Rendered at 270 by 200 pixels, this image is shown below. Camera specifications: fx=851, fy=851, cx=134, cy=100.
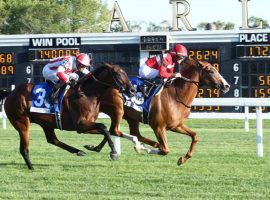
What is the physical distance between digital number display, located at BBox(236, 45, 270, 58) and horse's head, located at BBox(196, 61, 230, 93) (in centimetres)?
912

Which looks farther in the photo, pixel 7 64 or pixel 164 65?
pixel 7 64

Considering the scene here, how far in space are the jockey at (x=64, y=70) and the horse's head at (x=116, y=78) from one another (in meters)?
0.26

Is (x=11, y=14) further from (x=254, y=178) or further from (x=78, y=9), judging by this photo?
(x=254, y=178)

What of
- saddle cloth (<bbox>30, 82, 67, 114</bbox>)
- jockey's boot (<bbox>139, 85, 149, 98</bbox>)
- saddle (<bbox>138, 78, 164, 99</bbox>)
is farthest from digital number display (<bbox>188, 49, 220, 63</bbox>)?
saddle cloth (<bbox>30, 82, 67, 114</bbox>)

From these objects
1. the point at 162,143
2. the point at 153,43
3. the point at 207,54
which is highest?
the point at 153,43

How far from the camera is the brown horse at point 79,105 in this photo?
11.1 metres

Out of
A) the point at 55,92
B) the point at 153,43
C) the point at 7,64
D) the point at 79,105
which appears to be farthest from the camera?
the point at 7,64

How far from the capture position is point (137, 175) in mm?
10414

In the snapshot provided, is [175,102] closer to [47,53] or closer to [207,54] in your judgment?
[207,54]

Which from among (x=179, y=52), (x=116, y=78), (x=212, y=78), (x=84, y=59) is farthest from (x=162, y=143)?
(x=84, y=59)

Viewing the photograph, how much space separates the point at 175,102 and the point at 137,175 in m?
1.68

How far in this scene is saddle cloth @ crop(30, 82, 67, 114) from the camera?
37.1 ft

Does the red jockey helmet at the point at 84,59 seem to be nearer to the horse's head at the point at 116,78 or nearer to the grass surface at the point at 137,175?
the horse's head at the point at 116,78

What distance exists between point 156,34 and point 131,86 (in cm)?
1081
